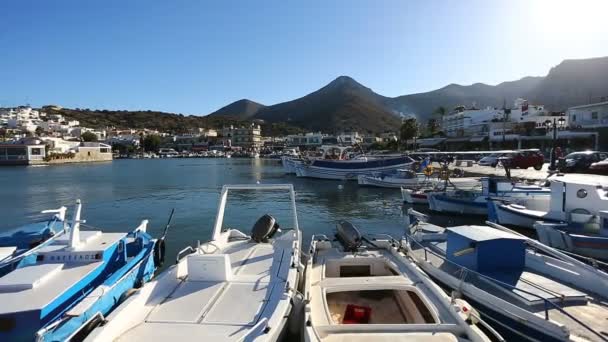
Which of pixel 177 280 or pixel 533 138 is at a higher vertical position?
pixel 533 138

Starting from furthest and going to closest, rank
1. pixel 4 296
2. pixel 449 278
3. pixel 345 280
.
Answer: pixel 449 278 < pixel 345 280 < pixel 4 296

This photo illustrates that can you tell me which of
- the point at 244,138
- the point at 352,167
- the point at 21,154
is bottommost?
the point at 352,167

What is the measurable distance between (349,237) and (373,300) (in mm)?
2590

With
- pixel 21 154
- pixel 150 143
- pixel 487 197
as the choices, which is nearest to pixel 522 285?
Answer: pixel 487 197

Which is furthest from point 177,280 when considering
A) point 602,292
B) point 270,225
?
point 602,292

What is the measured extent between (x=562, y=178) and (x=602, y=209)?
6.91 ft

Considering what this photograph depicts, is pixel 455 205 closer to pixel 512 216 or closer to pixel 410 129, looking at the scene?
pixel 512 216

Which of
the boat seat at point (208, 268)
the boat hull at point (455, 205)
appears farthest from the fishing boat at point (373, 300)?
the boat hull at point (455, 205)

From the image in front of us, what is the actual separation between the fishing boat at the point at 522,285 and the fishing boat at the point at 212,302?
4.40 m

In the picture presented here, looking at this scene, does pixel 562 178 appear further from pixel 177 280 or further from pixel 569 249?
pixel 177 280

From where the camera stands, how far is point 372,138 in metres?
165

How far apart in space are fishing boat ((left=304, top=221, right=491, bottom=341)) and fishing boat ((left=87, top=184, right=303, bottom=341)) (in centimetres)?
62

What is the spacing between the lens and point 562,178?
51.5 feet

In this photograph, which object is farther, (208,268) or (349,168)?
(349,168)
